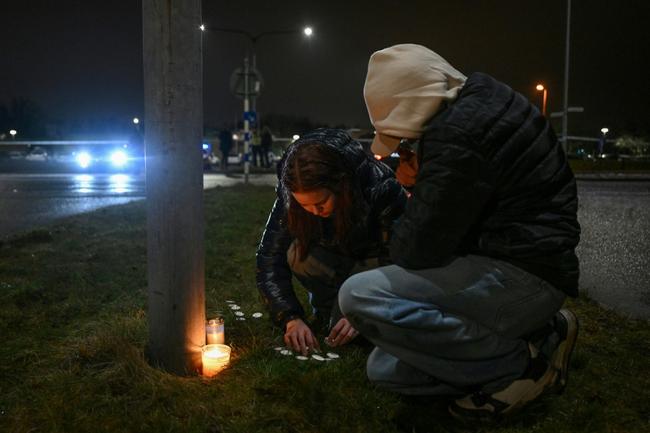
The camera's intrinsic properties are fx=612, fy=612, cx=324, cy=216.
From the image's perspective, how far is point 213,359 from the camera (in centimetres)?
294

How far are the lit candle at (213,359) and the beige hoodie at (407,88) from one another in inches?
52.6

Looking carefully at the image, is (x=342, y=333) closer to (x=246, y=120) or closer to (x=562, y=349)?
(x=562, y=349)

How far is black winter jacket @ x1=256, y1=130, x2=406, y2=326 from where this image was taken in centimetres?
321

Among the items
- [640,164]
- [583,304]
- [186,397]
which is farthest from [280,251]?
[640,164]

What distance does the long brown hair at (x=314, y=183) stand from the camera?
2863 millimetres

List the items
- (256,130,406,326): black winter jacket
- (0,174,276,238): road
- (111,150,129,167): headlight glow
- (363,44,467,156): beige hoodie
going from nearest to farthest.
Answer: (363,44,467,156): beige hoodie
(256,130,406,326): black winter jacket
(0,174,276,238): road
(111,150,129,167): headlight glow

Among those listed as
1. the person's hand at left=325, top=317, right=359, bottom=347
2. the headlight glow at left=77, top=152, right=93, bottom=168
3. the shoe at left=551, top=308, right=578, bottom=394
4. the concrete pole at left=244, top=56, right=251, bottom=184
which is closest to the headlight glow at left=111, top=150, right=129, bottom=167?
the headlight glow at left=77, top=152, right=93, bottom=168

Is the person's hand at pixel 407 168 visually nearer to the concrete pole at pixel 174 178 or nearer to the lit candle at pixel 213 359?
the concrete pole at pixel 174 178

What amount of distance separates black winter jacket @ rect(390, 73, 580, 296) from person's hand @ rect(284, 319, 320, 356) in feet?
3.04

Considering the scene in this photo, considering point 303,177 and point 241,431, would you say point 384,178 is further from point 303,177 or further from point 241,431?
point 241,431

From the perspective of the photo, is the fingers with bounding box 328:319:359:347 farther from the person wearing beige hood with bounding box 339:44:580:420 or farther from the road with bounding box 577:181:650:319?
the road with bounding box 577:181:650:319

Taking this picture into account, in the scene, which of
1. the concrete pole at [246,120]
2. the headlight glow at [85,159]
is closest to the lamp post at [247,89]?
the concrete pole at [246,120]

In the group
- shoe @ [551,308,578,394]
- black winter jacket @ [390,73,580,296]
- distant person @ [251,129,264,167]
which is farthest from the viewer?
distant person @ [251,129,264,167]

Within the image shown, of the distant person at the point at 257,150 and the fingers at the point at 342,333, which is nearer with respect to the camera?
the fingers at the point at 342,333
